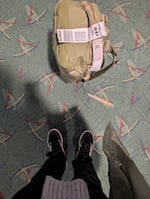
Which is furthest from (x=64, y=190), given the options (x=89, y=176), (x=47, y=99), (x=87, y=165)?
(x=47, y=99)

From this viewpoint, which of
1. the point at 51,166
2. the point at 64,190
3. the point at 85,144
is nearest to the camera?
the point at 64,190

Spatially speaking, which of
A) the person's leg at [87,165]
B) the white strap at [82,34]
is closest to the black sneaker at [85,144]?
the person's leg at [87,165]

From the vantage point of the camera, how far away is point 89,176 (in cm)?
90

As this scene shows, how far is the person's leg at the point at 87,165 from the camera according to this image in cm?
82

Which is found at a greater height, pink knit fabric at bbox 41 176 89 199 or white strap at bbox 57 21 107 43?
white strap at bbox 57 21 107 43

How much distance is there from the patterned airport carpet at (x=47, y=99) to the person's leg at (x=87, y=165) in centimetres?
5

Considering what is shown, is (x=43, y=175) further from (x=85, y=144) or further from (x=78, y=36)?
(x=78, y=36)

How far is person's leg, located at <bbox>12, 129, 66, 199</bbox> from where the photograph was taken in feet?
2.56

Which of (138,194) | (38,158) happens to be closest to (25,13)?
(38,158)

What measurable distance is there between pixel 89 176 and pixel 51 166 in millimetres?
178

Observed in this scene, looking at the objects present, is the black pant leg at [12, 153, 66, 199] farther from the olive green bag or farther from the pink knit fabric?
the olive green bag

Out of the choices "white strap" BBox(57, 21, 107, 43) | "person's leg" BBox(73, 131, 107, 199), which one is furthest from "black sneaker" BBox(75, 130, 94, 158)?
"white strap" BBox(57, 21, 107, 43)

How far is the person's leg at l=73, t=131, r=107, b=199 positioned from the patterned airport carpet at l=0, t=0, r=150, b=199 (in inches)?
1.9

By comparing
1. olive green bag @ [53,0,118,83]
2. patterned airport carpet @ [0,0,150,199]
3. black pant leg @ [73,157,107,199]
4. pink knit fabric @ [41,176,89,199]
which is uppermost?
olive green bag @ [53,0,118,83]
